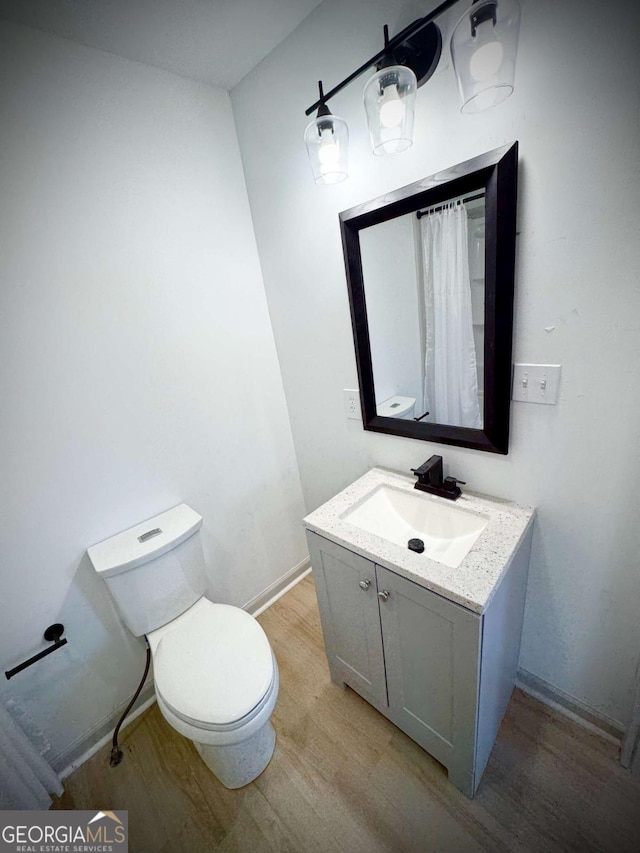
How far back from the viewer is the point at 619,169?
2.49ft

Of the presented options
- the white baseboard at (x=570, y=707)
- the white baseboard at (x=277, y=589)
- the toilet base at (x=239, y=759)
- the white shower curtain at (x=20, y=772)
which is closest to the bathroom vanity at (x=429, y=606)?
the white baseboard at (x=570, y=707)

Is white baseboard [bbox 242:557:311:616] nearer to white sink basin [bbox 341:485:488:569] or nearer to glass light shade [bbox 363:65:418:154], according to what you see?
white sink basin [bbox 341:485:488:569]

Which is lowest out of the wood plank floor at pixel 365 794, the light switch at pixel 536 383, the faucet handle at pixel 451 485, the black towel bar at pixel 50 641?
the wood plank floor at pixel 365 794

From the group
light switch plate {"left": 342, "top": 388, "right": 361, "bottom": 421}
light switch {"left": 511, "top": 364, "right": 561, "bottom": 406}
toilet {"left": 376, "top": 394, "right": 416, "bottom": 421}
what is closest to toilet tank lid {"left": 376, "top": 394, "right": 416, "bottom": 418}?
toilet {"left": 376, "top": 394, "right": 416, "bottom": 421}

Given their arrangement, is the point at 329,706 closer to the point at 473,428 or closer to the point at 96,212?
the point at 473,428

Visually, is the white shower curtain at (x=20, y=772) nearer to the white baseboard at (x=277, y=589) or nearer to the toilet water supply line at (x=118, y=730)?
the toilet water supply line at (x=118, y=730)

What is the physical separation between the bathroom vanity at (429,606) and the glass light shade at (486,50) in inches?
44.6

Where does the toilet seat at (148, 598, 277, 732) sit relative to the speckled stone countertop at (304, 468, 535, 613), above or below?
below

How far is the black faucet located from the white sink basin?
0.03 meters

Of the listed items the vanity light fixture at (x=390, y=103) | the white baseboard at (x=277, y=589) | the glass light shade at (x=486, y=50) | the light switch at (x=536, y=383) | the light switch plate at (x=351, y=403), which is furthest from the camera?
the white baseboard at (x=277, y=589)

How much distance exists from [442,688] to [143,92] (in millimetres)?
2239

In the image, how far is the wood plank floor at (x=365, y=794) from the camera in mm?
1015

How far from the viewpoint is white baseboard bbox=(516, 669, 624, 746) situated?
1179 mm

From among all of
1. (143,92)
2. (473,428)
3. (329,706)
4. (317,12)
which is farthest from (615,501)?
(143,92)
